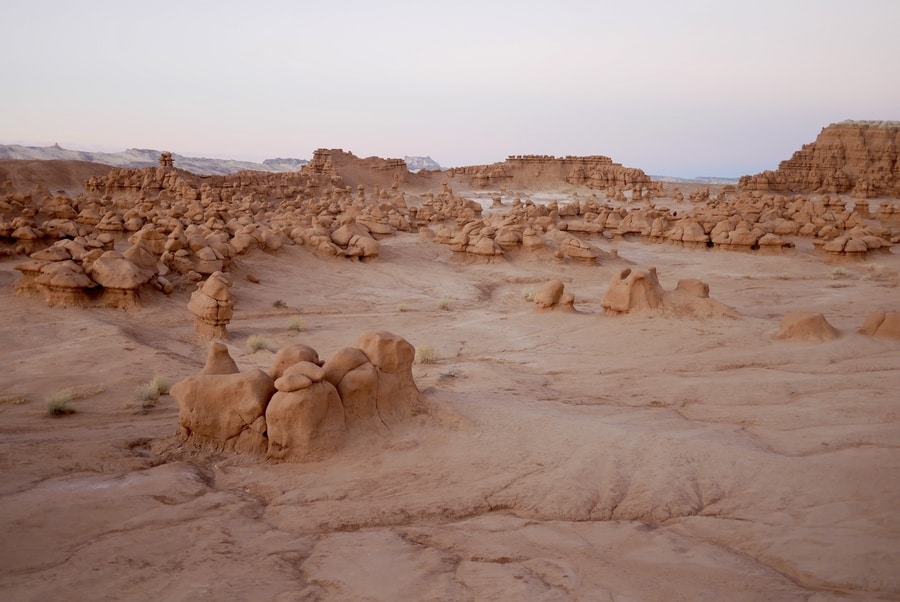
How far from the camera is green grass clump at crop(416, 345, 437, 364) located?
1089 cm

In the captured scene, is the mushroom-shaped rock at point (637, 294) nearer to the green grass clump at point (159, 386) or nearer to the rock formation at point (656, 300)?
the rock formation at point (656, 300)

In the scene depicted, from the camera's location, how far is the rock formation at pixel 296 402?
6340 mm

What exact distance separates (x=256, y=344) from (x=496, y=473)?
22.1 ft

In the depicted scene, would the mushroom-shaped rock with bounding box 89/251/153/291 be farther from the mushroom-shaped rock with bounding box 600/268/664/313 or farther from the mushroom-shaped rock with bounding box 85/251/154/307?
the mushroom-shaped rock with bounding box 600/268/664/313

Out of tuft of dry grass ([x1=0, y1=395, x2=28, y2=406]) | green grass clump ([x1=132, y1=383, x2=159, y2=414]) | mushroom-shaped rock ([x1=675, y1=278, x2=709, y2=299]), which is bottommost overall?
tuft of dry grass ([x1=0, y1=395, x2=28, y2=406])

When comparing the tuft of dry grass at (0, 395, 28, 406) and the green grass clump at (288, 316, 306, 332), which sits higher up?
the green grass clump at (288, 316, 306, 332)

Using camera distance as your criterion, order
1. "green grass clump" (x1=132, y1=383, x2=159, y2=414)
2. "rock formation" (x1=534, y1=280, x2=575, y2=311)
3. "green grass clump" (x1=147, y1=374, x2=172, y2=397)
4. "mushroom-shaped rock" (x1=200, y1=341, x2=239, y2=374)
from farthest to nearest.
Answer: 1. "rock formation" (x1=534, y1=280, x2=575, y2=311)
2. "green grass clump" (x1=147, y1=374, x2=172, y2=397)
3. "green grass clump" (x1=132, y1=383, x2=159, y2=414)
4. "mushroom-shaped rock" (x1=200, y1=341, x2=239, y2=374)

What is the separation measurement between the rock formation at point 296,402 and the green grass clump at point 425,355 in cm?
365

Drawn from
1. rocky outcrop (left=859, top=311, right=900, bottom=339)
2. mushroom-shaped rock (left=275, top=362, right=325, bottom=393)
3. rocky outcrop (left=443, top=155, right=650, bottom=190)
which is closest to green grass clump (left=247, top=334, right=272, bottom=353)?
mushroom-shaped rock (left=275, top=362, right=325, bottom=393)

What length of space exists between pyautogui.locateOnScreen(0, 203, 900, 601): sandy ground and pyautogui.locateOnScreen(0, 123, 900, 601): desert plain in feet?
0.07

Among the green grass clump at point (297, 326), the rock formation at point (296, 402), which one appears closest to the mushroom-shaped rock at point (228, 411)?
the rock formation at point (296, 402)

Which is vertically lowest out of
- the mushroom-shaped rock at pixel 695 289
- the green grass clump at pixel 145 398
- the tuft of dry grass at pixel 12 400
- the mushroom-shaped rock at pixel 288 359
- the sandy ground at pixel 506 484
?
the tuft of dry grass at pixel 12 400

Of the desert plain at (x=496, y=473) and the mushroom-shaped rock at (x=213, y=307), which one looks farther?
the mushroom-shaped rock at (x=213, y=307)

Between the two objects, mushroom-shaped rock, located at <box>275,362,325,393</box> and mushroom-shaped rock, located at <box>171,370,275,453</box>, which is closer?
mushroom-shaped rock, located at <box>275,362,325,393</box>
